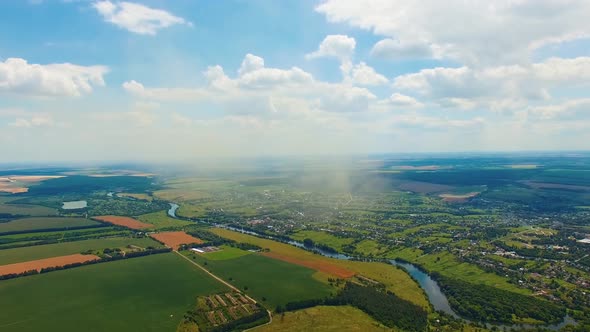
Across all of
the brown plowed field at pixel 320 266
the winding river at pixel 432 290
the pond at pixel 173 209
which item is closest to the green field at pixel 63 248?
the brown plowed field at pixel 320 266

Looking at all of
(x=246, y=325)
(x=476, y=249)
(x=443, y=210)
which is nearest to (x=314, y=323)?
(x=246, y=325)

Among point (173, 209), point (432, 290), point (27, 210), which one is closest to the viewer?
point (432, 290)

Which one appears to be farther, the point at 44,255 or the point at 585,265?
the point at 44,255

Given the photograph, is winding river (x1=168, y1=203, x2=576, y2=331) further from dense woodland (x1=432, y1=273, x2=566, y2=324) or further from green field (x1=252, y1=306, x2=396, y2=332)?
green field (x1=252, y1=306, x2=396, y2=332)

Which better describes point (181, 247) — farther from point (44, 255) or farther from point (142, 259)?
point (44, 255)

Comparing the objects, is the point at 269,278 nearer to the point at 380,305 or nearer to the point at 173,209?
the point at 380,305

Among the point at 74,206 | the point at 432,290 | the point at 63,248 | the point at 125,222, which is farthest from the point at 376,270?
the point at 74,206

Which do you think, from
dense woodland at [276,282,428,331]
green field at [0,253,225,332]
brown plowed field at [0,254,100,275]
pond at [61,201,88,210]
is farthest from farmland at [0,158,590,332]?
green field at [0,253,225,332]
